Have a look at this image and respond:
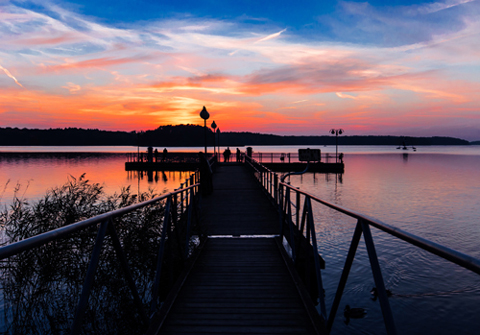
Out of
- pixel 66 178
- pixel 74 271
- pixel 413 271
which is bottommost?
pixel 413 271

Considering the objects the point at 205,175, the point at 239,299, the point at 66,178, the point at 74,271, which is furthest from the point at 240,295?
the point at 66,178

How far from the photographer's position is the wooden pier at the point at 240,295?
3.64 metres

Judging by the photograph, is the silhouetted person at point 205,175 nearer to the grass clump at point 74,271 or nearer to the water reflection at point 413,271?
the water reflection at point 413,271

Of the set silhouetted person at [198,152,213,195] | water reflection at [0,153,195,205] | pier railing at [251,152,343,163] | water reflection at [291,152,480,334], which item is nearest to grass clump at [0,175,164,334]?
water reflection at [291,152,480,334]

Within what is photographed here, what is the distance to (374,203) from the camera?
2794 cm

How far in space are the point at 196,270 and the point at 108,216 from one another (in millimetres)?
3267

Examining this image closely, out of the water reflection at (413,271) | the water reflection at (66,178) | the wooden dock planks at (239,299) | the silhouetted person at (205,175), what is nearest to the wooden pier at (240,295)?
the wooden dock planks at (239,299)

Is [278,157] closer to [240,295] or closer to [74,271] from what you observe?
[74,271]

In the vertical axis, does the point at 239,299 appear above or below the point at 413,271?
above

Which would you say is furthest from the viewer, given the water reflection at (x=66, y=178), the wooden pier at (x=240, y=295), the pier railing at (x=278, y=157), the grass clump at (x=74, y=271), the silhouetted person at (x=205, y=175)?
the pier railing at (x=278, y=157)

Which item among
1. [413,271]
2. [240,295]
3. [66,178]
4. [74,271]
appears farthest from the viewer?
[66,178]

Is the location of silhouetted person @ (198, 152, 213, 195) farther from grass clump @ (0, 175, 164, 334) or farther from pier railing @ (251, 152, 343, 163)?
pier railing @ (251, 152, 343, 163)

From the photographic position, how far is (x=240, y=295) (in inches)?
179

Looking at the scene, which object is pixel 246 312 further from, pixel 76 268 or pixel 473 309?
pixel 473 309
